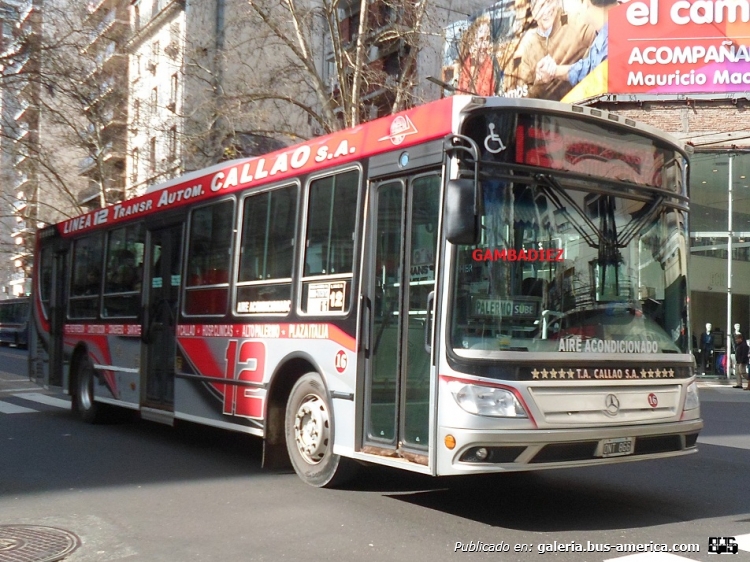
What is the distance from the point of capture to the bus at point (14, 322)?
171ft

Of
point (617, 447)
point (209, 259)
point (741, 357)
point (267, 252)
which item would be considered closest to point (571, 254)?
point (617, 447)

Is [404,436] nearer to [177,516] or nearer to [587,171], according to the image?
[177,516]

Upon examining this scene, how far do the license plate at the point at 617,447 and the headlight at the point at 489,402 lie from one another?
2.50ft

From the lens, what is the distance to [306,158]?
341 inches

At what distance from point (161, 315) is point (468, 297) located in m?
5.89

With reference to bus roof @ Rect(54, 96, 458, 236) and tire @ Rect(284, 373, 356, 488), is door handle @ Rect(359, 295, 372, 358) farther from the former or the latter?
bus roof @ Rect(54, 96, 458, 236)

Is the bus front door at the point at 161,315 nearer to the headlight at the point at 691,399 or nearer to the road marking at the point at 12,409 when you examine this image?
the road marking at the point at 12,409

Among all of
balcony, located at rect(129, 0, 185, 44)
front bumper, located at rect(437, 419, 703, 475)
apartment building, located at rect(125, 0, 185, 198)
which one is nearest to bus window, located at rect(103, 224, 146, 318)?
front bumper, located at rect(437, 419, 703, 475)

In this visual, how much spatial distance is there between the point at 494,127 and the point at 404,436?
7.87 feet

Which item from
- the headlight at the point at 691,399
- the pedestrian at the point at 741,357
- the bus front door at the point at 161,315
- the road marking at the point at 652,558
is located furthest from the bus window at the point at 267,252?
the pedestrian at the point at 741,357

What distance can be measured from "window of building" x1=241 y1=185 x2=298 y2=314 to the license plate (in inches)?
132

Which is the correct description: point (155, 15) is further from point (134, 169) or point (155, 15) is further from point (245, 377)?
point (245, 377)

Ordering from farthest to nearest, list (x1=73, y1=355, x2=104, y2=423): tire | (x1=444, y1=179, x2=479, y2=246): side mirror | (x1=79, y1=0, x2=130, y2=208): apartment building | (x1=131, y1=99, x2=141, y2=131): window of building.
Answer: (x1=131, y1=99, x2=141, y2=131): window of building, (x1=79, y1=0, x2=130, y2=208): apartment building, (x1=73, y1=355, x2=104, y2=423): tire, (x1=444, y1=179, x2=479, y2=246): side mirror

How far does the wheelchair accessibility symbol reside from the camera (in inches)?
259
